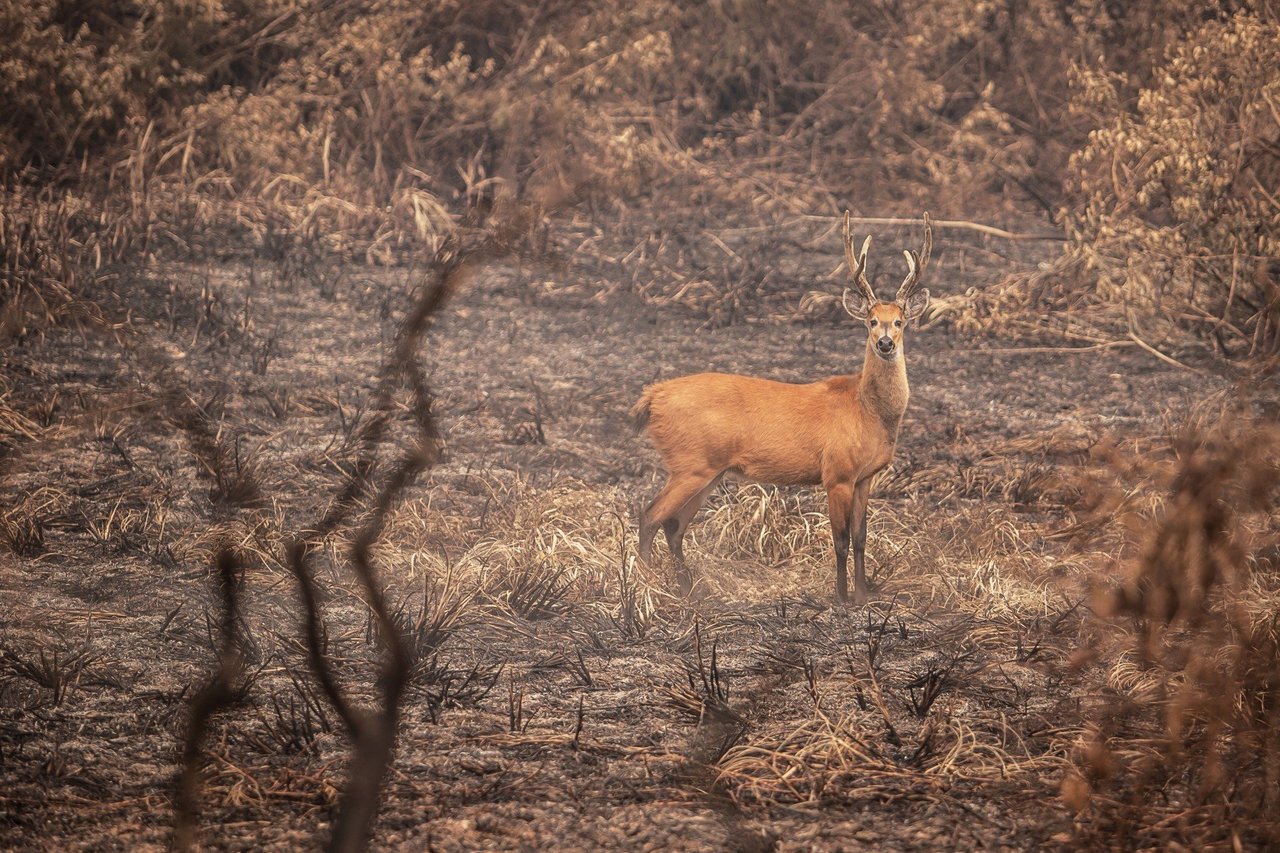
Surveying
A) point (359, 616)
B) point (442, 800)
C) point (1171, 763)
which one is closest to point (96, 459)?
point (359, 616)

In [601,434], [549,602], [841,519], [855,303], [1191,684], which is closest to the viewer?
[1191,684]

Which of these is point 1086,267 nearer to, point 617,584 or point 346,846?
point 617,584

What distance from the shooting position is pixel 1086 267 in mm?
11203

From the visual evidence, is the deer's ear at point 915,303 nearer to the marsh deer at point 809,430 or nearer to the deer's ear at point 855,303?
the marsh deer at point 809,430

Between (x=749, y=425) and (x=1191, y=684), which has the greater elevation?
(x=749, y=425)

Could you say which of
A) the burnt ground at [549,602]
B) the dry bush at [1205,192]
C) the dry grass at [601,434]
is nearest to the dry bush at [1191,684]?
the dry grass at [601,434]

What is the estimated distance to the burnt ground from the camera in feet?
15.8

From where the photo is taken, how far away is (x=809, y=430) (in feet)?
22.3

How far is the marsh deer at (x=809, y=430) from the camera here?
6.77 meters

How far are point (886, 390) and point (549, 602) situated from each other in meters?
1.80

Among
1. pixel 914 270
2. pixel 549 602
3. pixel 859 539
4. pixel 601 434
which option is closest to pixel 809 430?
pixel 859 539

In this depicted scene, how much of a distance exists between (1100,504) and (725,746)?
336cm

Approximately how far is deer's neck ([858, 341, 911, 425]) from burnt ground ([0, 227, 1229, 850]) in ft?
2.72

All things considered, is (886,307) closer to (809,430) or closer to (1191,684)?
(809,430)
